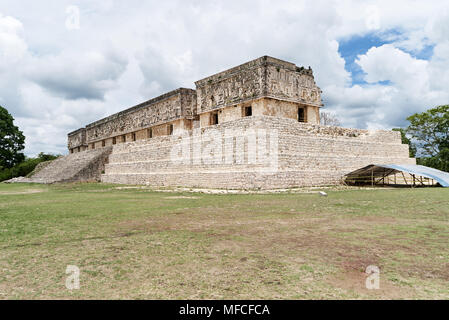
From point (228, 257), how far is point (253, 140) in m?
10.6

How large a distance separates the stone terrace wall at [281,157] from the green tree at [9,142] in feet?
68.5

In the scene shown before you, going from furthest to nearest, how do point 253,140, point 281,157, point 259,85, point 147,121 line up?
point 147,121 < point 259,85 < point 281,157 < point 253,140

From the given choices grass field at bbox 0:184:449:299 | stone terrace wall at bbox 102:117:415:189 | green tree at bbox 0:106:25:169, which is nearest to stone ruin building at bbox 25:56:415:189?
stone terrace wall at bbox 102:117:415:189

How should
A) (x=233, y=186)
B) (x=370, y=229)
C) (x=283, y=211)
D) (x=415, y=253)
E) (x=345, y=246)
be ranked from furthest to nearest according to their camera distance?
(x=233, y=186), (x=283, y=211), (x=370, y=229), (x=345, y=246), (x=415, y=253)

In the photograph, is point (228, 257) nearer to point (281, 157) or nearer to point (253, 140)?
point (253, 140)

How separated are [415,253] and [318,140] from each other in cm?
1286

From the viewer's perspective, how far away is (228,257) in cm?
309

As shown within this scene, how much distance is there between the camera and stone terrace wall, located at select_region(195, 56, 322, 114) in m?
15.9

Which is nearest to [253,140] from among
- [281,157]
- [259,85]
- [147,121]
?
[281,157]

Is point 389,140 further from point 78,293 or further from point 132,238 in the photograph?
point 78,293

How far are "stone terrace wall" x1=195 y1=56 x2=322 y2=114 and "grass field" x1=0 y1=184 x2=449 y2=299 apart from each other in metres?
11.6

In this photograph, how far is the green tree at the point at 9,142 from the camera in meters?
32.3

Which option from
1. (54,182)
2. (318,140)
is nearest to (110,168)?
(54,182)

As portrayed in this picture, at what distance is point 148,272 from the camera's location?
8.75ft
